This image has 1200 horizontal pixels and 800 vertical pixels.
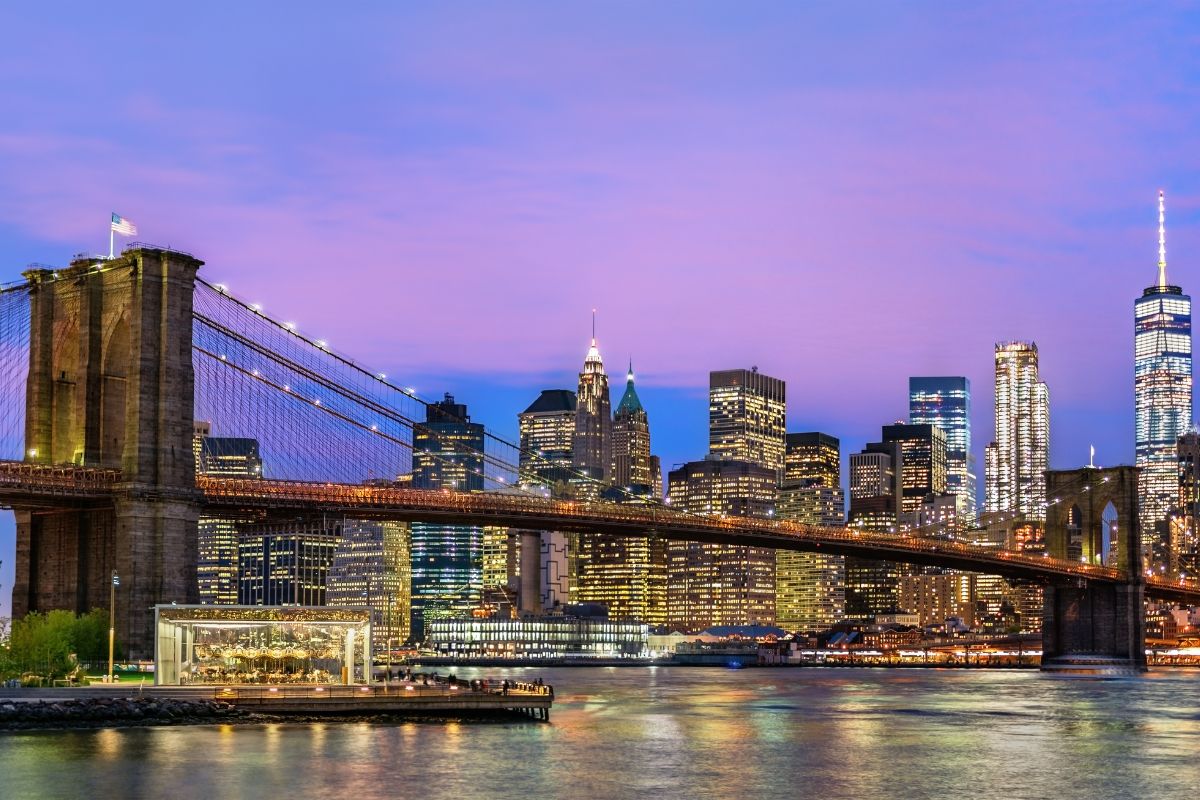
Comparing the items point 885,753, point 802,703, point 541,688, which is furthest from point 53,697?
point 802,703

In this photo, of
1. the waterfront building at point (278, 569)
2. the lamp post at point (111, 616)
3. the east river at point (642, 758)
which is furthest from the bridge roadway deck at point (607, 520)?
the waterfront building at point (278, 569)

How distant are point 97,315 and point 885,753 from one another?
36.4 metres

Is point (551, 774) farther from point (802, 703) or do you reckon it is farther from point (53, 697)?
point (802, 703)

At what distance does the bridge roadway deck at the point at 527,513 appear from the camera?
68.1 meters

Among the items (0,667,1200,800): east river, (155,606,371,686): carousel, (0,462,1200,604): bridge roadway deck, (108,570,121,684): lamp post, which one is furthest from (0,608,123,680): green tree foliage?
(0,667,1200,800): east river

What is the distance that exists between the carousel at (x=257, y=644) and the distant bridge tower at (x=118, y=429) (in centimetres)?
545

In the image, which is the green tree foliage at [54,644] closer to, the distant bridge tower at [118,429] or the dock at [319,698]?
the distant bridge tower at [118,429]

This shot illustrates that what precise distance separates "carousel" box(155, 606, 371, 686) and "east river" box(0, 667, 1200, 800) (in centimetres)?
529

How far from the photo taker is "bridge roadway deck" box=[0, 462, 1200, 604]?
6812 cm

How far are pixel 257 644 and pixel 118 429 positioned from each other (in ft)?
46.4

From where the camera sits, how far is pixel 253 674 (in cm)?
6309

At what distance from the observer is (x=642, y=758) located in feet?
169

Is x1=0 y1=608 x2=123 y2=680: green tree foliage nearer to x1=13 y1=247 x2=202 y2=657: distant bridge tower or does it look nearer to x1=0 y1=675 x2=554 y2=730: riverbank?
x1=13 y1=247 x2=202 y2=657: distant bridge tower

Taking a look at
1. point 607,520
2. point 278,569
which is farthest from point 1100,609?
point 278,569
